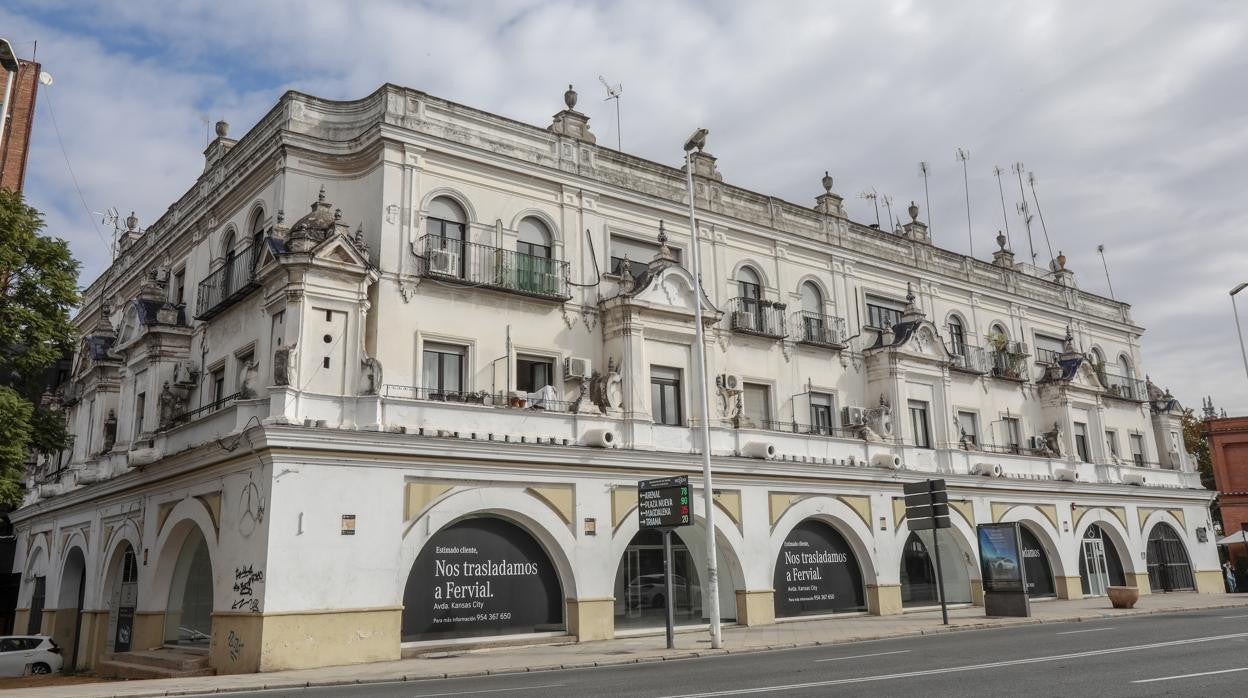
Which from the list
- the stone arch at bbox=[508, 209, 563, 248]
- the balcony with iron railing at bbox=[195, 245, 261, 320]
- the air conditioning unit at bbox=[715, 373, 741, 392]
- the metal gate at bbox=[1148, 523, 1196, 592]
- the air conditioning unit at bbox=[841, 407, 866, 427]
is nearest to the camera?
the balcony with iron railing at bbox=[195, 245, 261, 320]

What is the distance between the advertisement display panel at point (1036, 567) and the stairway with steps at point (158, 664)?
27.7 m

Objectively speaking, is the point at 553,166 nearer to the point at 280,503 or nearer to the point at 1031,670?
the point at 280,503

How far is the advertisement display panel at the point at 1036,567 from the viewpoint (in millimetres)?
33906

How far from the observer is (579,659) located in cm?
1769

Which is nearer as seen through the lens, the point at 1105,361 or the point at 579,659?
the point at 579,659

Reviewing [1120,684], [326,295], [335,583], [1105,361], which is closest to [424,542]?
[335,583]

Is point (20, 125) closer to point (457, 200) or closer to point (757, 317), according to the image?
point (457, 200)

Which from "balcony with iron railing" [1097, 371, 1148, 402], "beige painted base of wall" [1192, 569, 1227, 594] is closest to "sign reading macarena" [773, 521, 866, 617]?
"balcony with iron railing" [1097, 371, 1148, 402]

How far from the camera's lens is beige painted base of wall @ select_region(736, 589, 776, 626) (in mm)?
24828

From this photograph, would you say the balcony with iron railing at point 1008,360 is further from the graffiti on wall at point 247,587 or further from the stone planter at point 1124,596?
the graffiti on wall at point 247,587

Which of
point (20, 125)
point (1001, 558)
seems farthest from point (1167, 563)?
point (20, 125)

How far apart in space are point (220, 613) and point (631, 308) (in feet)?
39.5

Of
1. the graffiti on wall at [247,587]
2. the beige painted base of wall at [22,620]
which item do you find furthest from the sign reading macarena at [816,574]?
the beige painted base of wall at [22,620]

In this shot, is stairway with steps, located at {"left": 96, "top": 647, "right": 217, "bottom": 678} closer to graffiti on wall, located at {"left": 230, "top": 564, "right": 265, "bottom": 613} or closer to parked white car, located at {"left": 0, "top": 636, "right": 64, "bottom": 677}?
graffiti on wall, located at {"left": 230, "top": 564, "right": 265, "bottom": 613}
